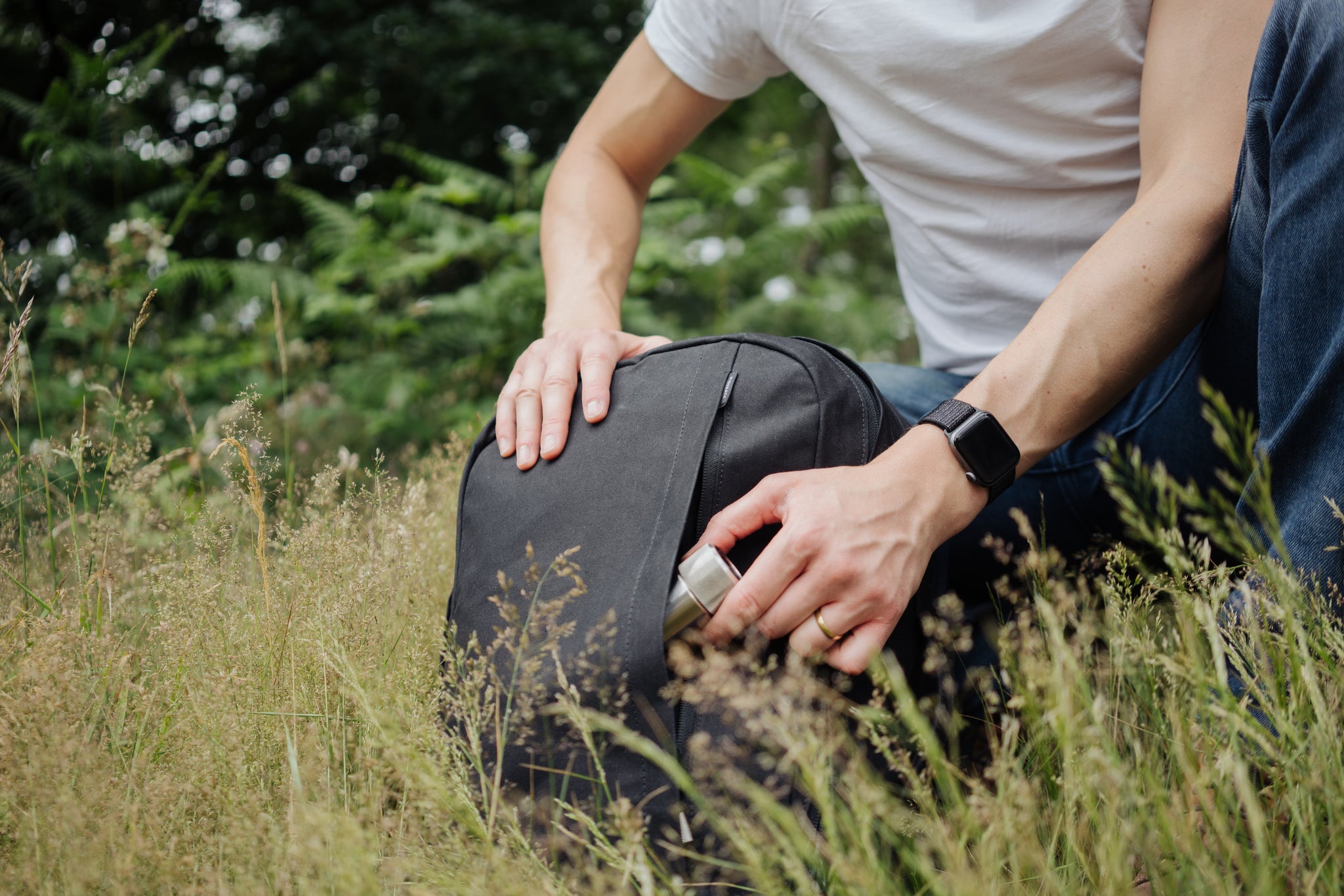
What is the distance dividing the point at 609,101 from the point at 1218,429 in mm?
1754

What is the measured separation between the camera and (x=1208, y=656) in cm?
116

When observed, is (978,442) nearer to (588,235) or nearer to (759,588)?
(759,588)

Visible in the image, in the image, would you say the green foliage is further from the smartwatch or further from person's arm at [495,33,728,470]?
the smartwatch

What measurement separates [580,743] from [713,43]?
5.45 feet

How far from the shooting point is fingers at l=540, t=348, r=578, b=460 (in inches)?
51.3

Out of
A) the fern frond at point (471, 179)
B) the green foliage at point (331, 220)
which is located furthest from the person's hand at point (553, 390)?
the fern frond at point (471, 179)

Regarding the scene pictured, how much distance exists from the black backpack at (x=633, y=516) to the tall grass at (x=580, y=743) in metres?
0.04

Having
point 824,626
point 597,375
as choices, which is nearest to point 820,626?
point 824,626

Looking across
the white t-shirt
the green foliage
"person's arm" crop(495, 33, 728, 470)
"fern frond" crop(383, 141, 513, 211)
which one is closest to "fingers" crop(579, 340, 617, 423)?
"person's arm" crop(495, 33, 728, 470)

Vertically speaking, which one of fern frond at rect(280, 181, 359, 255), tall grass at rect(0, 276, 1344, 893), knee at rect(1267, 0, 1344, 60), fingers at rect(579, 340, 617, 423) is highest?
knee at rect(1267, 0, 1344, 60)

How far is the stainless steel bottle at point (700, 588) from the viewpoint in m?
1.09

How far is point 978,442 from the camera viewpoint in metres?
1.25

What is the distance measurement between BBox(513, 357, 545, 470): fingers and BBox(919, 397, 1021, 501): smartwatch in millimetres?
604

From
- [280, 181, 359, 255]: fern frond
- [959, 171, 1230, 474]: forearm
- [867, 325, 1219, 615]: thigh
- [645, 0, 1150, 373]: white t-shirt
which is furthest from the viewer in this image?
[280, 181, 359, 255]: fern frond
